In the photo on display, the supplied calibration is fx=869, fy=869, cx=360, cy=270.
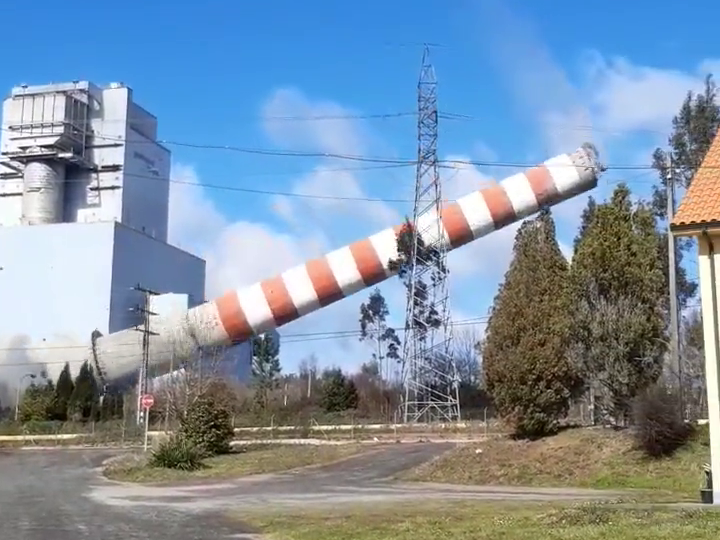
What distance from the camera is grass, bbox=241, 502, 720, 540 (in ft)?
34.9

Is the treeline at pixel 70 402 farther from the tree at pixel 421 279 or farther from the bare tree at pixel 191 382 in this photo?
the tree at pixel 421 279

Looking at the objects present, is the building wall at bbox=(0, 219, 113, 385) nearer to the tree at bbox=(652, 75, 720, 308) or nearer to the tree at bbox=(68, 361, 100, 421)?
the tree at bbox=(68, 361, 100, 421)

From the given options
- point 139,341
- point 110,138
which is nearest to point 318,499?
point 139,341

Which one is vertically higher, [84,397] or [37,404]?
[84,397]

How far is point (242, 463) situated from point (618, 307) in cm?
1320

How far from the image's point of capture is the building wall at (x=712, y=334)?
16.0 meters

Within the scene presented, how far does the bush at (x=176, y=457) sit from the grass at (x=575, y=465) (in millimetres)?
7038

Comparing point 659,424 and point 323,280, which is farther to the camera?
point 323,280

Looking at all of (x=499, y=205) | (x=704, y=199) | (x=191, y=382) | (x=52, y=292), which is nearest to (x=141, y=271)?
(x=52, y=292)

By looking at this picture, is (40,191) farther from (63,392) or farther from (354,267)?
(354,267)

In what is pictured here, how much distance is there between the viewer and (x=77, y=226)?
61500mm

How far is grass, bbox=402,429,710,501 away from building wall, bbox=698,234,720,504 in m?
3.71

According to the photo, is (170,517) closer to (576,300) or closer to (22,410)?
(576,300)

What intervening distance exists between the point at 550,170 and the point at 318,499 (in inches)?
1343
